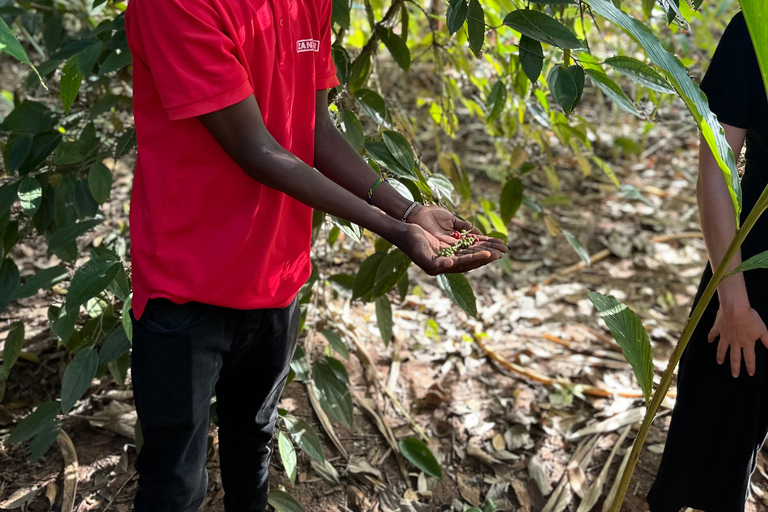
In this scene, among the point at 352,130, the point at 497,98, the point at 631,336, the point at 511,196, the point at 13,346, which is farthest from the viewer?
the point at 511,196

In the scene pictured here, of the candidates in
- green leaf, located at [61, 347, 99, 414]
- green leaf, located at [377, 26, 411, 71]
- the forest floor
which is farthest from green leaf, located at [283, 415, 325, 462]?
green leaf, located at [377, 26, 411, 71]

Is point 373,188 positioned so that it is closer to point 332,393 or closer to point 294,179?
point 294,179

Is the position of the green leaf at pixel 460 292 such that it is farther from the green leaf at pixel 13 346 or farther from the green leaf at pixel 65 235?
the green leaf at pixel 13 346

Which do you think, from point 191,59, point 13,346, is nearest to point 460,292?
point 191,59

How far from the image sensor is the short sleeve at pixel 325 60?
120cm

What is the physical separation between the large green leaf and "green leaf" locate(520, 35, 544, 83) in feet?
0.76

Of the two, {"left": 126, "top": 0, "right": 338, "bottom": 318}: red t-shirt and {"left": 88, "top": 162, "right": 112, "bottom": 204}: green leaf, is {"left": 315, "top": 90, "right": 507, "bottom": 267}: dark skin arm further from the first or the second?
{"left": 88, "top": 162, "right": 112, "bottom": 204}: green leaf

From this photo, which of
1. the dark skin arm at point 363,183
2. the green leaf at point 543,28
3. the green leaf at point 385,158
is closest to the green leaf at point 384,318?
the green leaf at point 385,158

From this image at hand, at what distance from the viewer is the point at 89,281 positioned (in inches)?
50.1

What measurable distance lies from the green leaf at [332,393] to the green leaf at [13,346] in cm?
67

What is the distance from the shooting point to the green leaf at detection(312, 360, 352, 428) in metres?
1.69

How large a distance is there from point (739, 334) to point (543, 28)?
655 mm

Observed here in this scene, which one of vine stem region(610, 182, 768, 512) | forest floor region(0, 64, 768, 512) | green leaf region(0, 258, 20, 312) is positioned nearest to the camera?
vine stem region(610, 182, 768, 512)

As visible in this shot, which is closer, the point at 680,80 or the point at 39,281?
the point at 680,80
